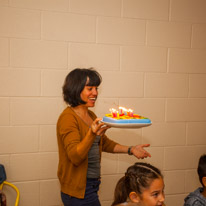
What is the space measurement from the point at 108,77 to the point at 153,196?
1.08m

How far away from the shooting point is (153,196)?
4.84 ft

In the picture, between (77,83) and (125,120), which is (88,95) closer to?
(77,83)

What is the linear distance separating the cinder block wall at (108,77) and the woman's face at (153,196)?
0.84 meters

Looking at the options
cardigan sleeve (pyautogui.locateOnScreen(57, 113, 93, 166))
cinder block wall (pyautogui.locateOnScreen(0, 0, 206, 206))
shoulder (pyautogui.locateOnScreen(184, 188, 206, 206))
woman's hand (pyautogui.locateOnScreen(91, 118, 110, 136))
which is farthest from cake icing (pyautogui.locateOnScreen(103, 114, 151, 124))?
cinder block wall (pyautogui.locateOnScreen(0, 0, 206, 206))

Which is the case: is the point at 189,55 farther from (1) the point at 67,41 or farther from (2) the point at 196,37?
(1) the point at 67,41

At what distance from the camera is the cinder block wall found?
206 cm

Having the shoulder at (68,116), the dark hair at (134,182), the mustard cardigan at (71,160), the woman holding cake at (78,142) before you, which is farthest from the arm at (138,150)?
the shoulder at (68,116)

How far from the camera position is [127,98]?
230 cm

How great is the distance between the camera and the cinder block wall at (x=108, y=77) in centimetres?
206

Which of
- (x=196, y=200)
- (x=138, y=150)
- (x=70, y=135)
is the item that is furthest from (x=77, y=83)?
(x=196, y=200)

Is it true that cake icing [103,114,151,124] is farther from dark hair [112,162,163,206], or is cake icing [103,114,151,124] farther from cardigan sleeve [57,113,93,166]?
dark hair [112,162,163,206]

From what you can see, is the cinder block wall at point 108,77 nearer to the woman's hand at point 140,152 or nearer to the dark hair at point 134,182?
the woman's hand at point 140,152

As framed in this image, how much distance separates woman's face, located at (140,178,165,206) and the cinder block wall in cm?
84

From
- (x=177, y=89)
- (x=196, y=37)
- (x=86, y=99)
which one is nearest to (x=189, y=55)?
(x=196, y=37)
